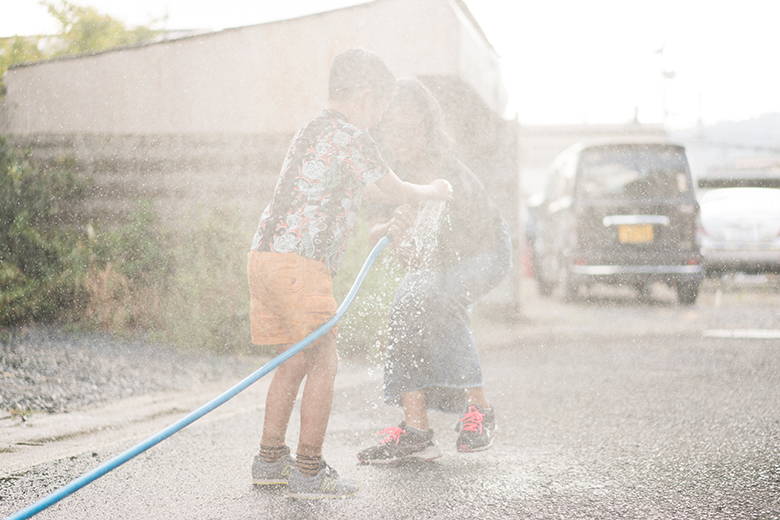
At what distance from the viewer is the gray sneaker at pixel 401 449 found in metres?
2.94

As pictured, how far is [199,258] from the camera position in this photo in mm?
5621

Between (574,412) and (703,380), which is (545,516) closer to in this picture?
(574,412)

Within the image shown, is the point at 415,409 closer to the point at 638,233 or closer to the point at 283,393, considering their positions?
the point at 283,393

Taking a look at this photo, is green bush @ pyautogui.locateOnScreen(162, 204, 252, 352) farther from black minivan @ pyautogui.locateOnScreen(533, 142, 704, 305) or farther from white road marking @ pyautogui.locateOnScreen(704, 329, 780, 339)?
black minivan @ pyautogui.locateOnScreen(533, 142, 704, 305)

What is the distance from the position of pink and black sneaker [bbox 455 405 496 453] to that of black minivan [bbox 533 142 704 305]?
5.76 metres

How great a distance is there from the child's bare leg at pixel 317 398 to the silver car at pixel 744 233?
320 inches

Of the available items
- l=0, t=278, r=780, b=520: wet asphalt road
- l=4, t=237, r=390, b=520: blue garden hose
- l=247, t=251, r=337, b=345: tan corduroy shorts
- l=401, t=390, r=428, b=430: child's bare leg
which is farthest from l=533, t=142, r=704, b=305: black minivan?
l=247, t=251, r=337, b=345: tan corduroy shorts

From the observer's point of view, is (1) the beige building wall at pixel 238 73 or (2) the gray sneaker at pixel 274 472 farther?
(1) the beige building wall at pixel 238 73

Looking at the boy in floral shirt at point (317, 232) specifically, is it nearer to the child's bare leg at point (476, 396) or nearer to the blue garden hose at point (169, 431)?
the blue garden hose at point (169, 431)

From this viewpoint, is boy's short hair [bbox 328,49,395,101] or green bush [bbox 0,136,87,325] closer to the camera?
boy's short hair [bbox 328,49,395,101]

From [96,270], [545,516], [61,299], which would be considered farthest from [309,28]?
[545,516]

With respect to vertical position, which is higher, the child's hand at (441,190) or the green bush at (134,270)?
the child's hand at (441,190)

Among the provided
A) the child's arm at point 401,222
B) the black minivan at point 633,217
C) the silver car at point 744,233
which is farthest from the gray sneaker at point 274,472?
the silver car at point 744,233

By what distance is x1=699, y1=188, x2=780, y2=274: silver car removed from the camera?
9461 millimetres
